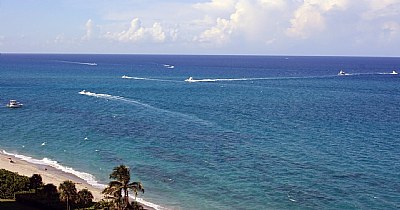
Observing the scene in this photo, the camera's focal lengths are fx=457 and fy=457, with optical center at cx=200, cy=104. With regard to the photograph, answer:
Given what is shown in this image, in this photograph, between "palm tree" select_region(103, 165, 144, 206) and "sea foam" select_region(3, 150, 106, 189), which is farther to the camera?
"sea foam" select_region(3, 150, 106, 189)

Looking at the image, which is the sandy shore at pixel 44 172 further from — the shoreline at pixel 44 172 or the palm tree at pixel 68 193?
the palm tree at pixel 68 193

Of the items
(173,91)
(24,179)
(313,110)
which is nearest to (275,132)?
(313,110)

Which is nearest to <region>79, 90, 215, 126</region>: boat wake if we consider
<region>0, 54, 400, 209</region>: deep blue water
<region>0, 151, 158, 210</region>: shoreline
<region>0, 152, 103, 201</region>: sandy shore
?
<region>0, 54, 400, 209</region>: deep blue water

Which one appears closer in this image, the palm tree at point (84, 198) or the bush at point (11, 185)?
the palm tree at point (84, 198)

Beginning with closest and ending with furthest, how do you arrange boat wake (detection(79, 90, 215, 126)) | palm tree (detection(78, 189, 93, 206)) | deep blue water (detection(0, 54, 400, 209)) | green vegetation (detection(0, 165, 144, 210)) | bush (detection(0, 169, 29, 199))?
green vegetation (detection(0, 165, 144, 210)), palm tree (detection(78, 189, 93, 206)), bush (detection(0, 169, 29, 199)), deep blue water (detection(0, 54, 400, 209)), boat wake (detection(79, 90, 215, 126))

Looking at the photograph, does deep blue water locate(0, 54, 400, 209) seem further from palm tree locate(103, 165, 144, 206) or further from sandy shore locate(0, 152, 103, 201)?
palm tree locate(103, 165, 144, 206)

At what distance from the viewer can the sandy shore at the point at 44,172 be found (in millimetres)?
65500

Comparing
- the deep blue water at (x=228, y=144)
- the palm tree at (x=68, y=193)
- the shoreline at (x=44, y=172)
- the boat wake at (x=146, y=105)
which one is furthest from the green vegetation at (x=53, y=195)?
the boat wake at (x=146, y=105)

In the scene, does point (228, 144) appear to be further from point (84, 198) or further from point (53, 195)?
point (53, 195)

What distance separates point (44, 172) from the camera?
71625 millimetres

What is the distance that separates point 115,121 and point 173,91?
66.9 metres

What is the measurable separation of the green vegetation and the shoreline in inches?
347

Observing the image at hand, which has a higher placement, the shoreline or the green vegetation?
the green vegetation

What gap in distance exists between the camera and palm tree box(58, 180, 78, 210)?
47.2 meters
